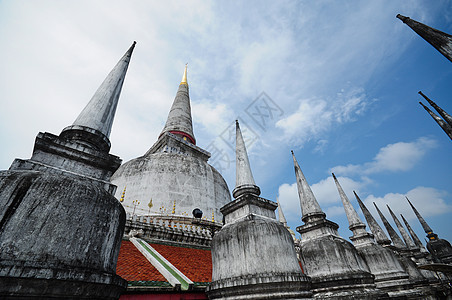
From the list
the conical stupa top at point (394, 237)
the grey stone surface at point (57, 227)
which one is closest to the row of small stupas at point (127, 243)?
the grey stone surface at point (57, 227)

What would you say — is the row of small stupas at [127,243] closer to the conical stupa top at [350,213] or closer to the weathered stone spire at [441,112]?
the conical stupa top at [350,213]

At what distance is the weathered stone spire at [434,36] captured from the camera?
5.34m

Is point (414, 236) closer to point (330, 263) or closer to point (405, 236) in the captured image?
point (405, 236)

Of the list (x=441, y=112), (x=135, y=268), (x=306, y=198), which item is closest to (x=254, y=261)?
(x=135, y=268)

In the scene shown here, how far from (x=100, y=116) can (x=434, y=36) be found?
27.3 feet

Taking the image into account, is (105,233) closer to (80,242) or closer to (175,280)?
(80,242)

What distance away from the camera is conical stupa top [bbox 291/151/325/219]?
6.58 m

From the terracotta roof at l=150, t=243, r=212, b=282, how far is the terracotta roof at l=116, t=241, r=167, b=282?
0.87 meters

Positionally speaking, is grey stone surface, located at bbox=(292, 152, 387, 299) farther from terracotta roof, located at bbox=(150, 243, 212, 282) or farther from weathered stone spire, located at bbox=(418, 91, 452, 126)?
weathered stone spire, located at bbox=(418, 91, 452, 126)

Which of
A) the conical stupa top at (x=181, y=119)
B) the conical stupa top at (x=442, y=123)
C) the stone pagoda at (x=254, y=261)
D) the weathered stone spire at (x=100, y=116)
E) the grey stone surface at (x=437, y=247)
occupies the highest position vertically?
the conical stupa top at (x=181, y=119)

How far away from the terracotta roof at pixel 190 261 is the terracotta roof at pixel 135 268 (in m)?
0.87

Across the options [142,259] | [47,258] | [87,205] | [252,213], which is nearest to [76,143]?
[87,205]

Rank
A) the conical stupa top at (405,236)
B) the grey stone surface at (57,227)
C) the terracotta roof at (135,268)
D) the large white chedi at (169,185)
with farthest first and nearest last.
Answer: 1. the conical stupa top at (405,236)
2. the large white chedi at (169,185)
3. the terracotta roof at (135,268)
4. the grey stone surface at (57,227)

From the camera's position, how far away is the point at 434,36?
564 cm
